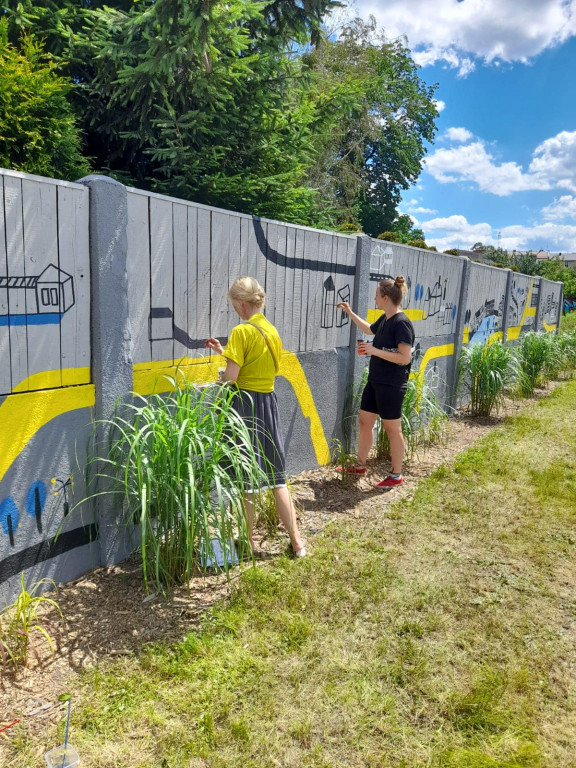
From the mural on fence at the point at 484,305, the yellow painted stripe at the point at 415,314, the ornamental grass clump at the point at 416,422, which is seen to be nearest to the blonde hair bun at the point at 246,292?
the ornamental grass clump at the point at 416,422

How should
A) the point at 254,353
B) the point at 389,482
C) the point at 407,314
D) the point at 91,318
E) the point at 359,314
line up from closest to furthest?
the point at 91,318, the point at 254,353, the point at 389,482, the point at 359,314, the point at 407,314

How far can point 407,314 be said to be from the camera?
21.1ft

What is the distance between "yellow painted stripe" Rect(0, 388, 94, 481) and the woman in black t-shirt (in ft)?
8.39

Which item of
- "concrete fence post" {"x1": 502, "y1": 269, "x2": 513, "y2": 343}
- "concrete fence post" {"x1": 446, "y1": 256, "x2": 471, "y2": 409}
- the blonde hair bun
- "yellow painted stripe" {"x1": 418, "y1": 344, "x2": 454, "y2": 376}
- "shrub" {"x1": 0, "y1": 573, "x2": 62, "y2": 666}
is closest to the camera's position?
"shrub" {"x1": 0, "y1": 573, "x2": 62, "y2": 666}

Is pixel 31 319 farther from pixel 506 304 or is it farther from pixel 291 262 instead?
pixel 506 304

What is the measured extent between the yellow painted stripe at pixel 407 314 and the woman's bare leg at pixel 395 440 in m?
1.32

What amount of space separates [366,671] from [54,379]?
2.01 m

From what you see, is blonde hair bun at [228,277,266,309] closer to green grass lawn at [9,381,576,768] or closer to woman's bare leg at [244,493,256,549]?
woman's bare leg at [244,493,256,549]

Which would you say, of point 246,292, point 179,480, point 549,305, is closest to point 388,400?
point 246,292

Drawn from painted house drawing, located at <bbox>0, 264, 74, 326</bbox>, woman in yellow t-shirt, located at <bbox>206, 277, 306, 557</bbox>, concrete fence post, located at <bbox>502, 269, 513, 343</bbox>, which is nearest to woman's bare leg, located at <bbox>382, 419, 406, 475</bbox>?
woman in yellow t-shirt, located at <bbox>206, 277, 306, 557</bbox>

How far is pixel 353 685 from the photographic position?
7.67 feet

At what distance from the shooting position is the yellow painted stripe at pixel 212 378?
3.21 metres

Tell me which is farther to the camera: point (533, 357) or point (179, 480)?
point (533, 357)

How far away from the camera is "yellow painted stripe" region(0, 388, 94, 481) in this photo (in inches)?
98.0
